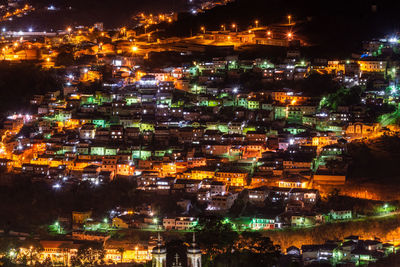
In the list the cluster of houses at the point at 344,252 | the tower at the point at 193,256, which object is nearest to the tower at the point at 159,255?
the tower at the point at 193,256

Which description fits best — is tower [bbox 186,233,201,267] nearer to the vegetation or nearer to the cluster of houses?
the cluster of houses

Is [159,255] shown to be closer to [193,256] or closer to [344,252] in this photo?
[193,256]

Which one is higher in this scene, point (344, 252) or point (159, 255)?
point (159, 255)

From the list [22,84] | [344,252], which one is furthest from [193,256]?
[22,84]

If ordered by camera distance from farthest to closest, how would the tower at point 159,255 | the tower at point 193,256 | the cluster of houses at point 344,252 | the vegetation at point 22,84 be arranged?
the vegetation at point 22,84 < the cluster of houses at point 344,252 < the tower at point 159,255 < the tower at point 193,256

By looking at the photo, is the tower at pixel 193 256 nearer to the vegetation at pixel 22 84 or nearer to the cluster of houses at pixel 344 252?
the cluster of houses at pixel 344 252

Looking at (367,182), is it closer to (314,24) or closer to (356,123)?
(356,123)

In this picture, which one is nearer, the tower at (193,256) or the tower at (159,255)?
the tower at (193,256)

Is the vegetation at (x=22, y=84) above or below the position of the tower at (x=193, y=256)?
above

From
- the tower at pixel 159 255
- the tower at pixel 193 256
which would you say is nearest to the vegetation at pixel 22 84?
the tower at pixel 159 255

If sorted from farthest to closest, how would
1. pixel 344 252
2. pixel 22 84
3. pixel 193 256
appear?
1. pixel 22 84
2. pixel 344 252
3. pixel 193 256

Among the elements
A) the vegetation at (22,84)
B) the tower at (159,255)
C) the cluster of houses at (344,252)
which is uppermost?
the vegetation at (22,84)

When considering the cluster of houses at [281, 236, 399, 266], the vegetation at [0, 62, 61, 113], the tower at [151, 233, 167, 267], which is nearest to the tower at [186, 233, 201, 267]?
the tower at [151, 233, 167, 267]

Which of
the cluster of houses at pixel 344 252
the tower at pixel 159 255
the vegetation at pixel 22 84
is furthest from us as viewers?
the vegetation at pixel 22 84
